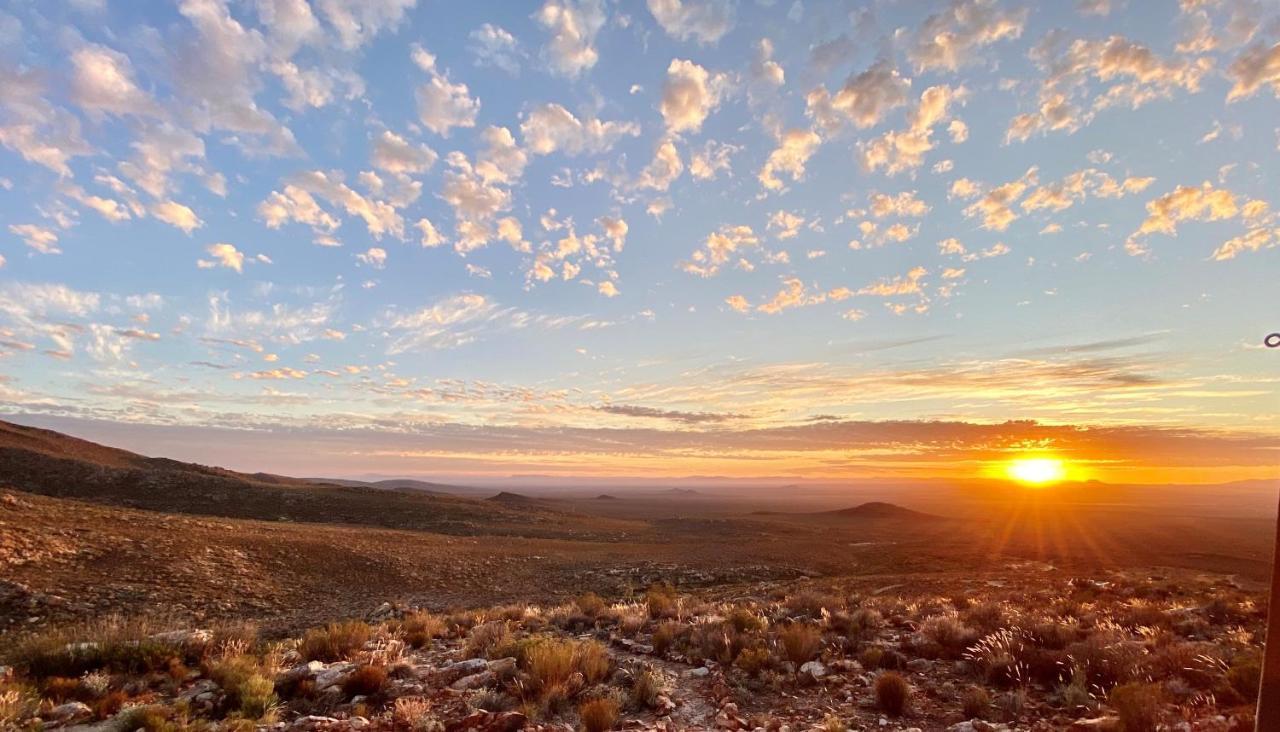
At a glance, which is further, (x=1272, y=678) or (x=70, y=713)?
(x=70, y=713)

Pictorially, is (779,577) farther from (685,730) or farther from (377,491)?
(377,491)

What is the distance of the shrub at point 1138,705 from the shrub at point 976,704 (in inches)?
55.5

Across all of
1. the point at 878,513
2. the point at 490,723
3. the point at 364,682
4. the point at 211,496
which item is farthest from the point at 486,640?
the point at 878,513

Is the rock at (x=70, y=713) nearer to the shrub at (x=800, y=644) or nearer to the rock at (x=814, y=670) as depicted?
the rock at (x=814, y=670)

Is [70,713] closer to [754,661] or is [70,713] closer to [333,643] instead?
[333,643]

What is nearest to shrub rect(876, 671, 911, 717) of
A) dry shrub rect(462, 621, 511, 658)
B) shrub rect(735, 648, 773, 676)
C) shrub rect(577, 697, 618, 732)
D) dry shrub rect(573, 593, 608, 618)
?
shrub rect(735, 648, 773, 676)

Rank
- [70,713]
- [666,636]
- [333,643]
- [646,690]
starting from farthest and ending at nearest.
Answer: [666,636], [333,643], [646,690], [70,713]

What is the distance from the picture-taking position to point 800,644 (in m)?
10.4

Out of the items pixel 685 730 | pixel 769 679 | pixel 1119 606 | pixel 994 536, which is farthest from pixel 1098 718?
pixel 994 536

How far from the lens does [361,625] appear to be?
11453mm

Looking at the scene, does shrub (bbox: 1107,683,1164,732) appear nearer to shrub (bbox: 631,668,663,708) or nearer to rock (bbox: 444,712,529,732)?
shrub (bbox: 631,668,663,708)

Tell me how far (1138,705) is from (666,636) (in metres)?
7.50

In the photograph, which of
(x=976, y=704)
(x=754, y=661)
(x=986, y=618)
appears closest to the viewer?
(x=976, y=704)

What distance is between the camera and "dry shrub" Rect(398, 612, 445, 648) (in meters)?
11.5
